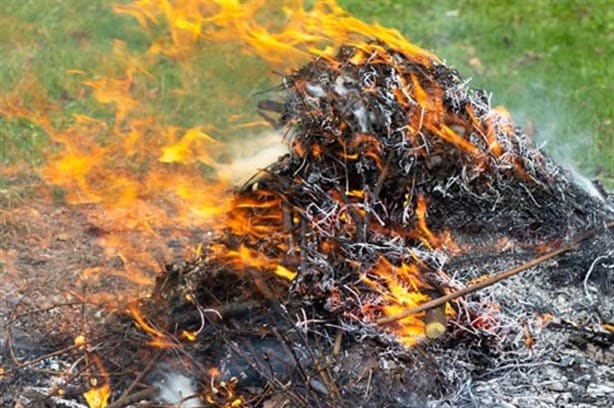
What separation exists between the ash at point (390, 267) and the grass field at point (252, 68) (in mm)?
1901

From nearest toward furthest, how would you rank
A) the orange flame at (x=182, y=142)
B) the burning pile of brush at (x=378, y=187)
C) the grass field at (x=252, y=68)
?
the burning pile of brush at (x=378, y=187) → the orange flame at (x=182, y=142) → the grass field at (x=252, y=68)

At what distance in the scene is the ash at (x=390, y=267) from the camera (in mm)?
3674

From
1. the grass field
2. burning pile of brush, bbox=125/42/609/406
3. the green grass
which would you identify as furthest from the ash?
the green grass

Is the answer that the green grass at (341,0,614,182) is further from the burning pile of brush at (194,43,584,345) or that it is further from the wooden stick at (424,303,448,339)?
the wooden stick at (424,303,448,339)

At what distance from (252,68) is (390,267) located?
4.07 metres

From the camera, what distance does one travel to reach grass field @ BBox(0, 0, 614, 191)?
6.79 m

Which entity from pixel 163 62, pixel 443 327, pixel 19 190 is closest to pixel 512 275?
pixel 443 327

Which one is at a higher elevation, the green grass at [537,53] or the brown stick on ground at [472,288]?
the brown stick on ground at [472,288]

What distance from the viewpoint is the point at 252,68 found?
7648mm

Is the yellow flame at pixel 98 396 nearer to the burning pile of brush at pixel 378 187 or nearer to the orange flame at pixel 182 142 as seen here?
the orange flame at pixel 182 142

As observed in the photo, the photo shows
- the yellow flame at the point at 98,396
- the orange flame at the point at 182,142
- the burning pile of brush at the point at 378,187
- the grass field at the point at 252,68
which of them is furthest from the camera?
the grass field at the point at 252,68

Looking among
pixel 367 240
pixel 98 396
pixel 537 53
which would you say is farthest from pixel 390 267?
pixel 537 53

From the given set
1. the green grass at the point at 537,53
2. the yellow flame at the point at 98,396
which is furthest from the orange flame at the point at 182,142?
the green grass at the point at 537,53

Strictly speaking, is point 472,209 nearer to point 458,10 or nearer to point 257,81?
point 257,81
